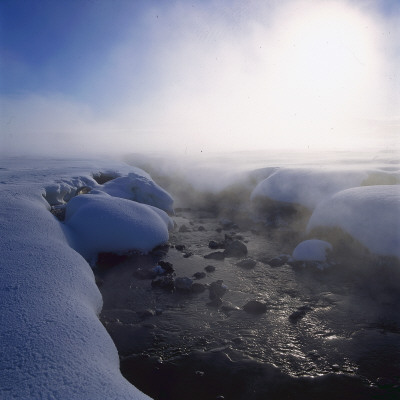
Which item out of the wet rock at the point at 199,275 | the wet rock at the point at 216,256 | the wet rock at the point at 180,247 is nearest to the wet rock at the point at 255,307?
the wet rock at the point at 199,275

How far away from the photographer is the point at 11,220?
649 centimetres

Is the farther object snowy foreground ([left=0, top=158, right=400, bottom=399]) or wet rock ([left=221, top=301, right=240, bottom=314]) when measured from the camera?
wet rock ([left=221, top=301, right=240, bottom=314])

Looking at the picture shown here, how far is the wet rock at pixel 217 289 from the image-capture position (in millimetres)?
6801

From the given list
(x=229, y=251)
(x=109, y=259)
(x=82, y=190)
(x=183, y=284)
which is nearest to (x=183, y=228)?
(x=229, y=251)

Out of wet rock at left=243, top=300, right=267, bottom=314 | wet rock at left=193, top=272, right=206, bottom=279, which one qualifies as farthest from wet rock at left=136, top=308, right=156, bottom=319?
wet rock at left=243, top=300, right=267, bottom=314

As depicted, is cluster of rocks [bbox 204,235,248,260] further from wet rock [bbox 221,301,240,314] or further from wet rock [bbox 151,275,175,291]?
wet rock [bbox 221,301,240,314]

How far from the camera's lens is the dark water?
4379 millimetres

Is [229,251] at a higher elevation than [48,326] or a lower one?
lower

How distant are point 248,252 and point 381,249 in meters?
4.02

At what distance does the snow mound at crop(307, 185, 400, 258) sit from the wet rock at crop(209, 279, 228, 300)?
4.45m

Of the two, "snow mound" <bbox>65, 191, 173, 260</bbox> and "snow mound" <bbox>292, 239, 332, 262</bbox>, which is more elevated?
"snow mound" <bbox>65, 191, 173, 260</bbox>

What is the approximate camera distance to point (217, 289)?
273 inches

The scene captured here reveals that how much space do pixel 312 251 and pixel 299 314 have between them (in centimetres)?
314

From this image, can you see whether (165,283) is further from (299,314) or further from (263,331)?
(299,314)
